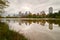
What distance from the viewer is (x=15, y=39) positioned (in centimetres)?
883

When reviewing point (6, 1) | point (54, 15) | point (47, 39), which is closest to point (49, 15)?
point (54, 15)

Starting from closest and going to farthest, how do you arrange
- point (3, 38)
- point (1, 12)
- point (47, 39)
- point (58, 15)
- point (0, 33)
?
point (3, 38), point (0, 33), point (47, 39), point (1, 12), point (58, 15)

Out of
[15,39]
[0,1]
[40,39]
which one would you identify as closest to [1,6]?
[0,1]

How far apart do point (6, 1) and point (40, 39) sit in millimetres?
7327

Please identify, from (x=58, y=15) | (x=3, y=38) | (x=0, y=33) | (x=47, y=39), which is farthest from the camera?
(x=58, y=15)

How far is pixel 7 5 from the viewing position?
16.8 m

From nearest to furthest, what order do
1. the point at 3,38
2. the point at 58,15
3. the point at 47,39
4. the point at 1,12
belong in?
the point at 3,38
the point at 47,39
the point at 1,12
the point at 58,15

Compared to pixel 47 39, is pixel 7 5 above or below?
above

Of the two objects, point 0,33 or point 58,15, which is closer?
point 0,33

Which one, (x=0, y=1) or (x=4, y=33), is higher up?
(x=0, y=1)

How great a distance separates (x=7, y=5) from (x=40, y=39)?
7035 millimetres

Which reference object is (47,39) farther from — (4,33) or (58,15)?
(58,15)

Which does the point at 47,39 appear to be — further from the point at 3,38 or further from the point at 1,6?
the point at 1,6

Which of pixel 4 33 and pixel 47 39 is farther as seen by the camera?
pixel 47 39
